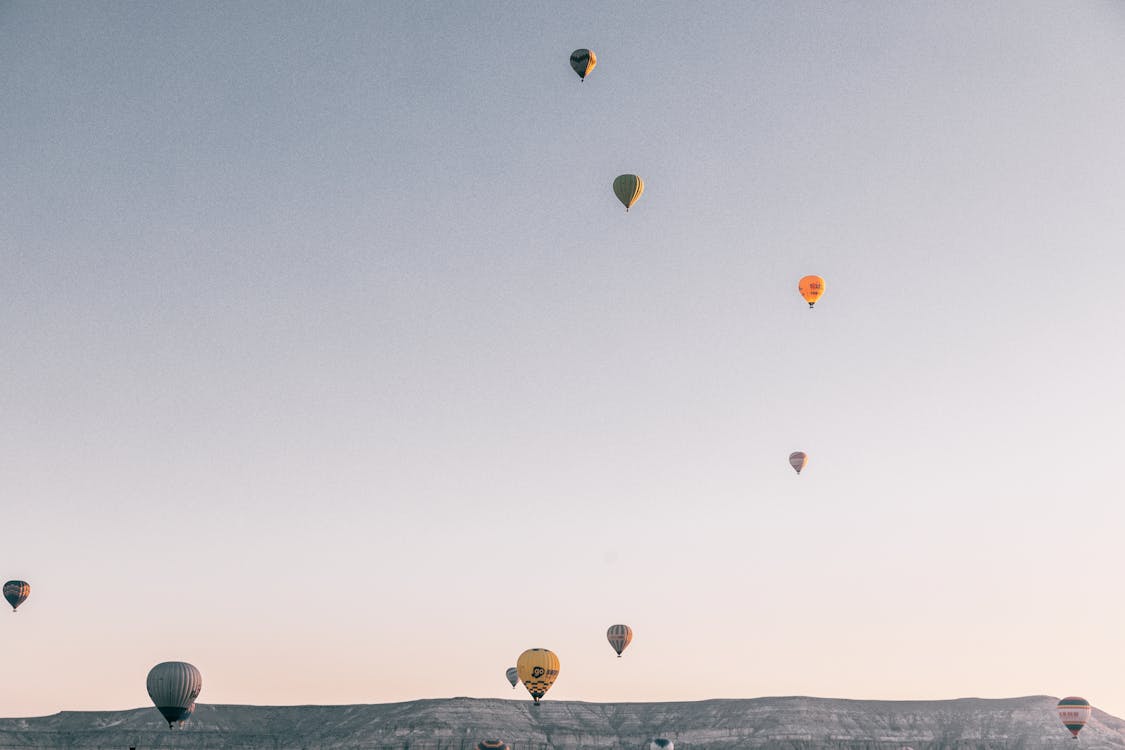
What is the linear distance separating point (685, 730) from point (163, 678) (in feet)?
466

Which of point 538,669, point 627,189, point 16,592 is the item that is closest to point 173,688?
point 16,592

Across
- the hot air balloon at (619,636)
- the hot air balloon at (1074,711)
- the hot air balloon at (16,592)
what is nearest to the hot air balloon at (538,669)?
the hot air balloon at (619,636)

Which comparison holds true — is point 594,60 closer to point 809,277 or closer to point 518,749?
point 809,277

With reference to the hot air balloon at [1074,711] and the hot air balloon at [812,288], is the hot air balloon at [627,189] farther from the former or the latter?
the hot air balloon at [1074,711]

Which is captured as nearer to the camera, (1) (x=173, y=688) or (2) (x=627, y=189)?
(2) (x=627, y=189)

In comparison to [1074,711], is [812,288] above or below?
above

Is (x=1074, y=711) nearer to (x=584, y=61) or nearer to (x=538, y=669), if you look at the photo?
(x=538, y=669)

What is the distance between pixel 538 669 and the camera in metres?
74.9

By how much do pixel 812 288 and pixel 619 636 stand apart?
32685 millimetres

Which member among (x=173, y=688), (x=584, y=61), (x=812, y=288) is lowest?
(x=173, y=688)

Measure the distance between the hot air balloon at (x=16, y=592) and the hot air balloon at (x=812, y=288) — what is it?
169 feet

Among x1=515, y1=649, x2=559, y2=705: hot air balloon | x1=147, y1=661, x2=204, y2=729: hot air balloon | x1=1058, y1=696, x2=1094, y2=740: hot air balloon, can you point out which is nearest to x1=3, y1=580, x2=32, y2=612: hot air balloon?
x1=147, y1=661, x2=204, y2=729: hot air balloon

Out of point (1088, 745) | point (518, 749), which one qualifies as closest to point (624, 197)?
point (518, 749)

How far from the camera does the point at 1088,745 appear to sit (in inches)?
7323
